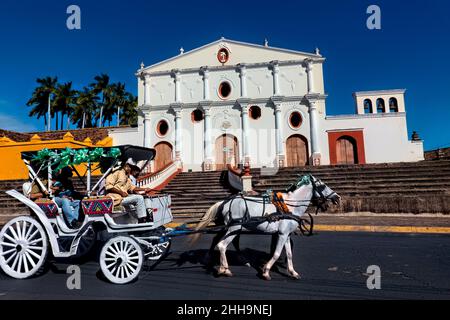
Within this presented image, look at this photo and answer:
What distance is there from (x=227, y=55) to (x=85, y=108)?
95.4 feet

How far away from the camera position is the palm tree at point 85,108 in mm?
42688

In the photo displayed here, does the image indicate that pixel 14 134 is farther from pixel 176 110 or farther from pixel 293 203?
pixel 293 203

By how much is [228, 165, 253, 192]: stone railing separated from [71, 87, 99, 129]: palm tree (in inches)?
1367

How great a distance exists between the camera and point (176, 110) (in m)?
23.5

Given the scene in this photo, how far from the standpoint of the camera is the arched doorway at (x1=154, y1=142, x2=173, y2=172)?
2319 cm

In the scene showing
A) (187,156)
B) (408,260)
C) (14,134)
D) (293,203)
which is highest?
(14,134)

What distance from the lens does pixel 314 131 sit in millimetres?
21781

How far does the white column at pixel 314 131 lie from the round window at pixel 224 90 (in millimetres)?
6691

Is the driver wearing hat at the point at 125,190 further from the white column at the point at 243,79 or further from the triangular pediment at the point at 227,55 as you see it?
the triangular pediment at the point at 227,55

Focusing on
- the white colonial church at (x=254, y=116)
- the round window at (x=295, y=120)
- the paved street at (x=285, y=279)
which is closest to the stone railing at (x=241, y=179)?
the white colonial church at (x=254, y=116)

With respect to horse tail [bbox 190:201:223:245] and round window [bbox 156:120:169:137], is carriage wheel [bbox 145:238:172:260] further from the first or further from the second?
round window [bbox 156:120:169:137]

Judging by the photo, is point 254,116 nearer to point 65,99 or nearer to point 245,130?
point 245,130
